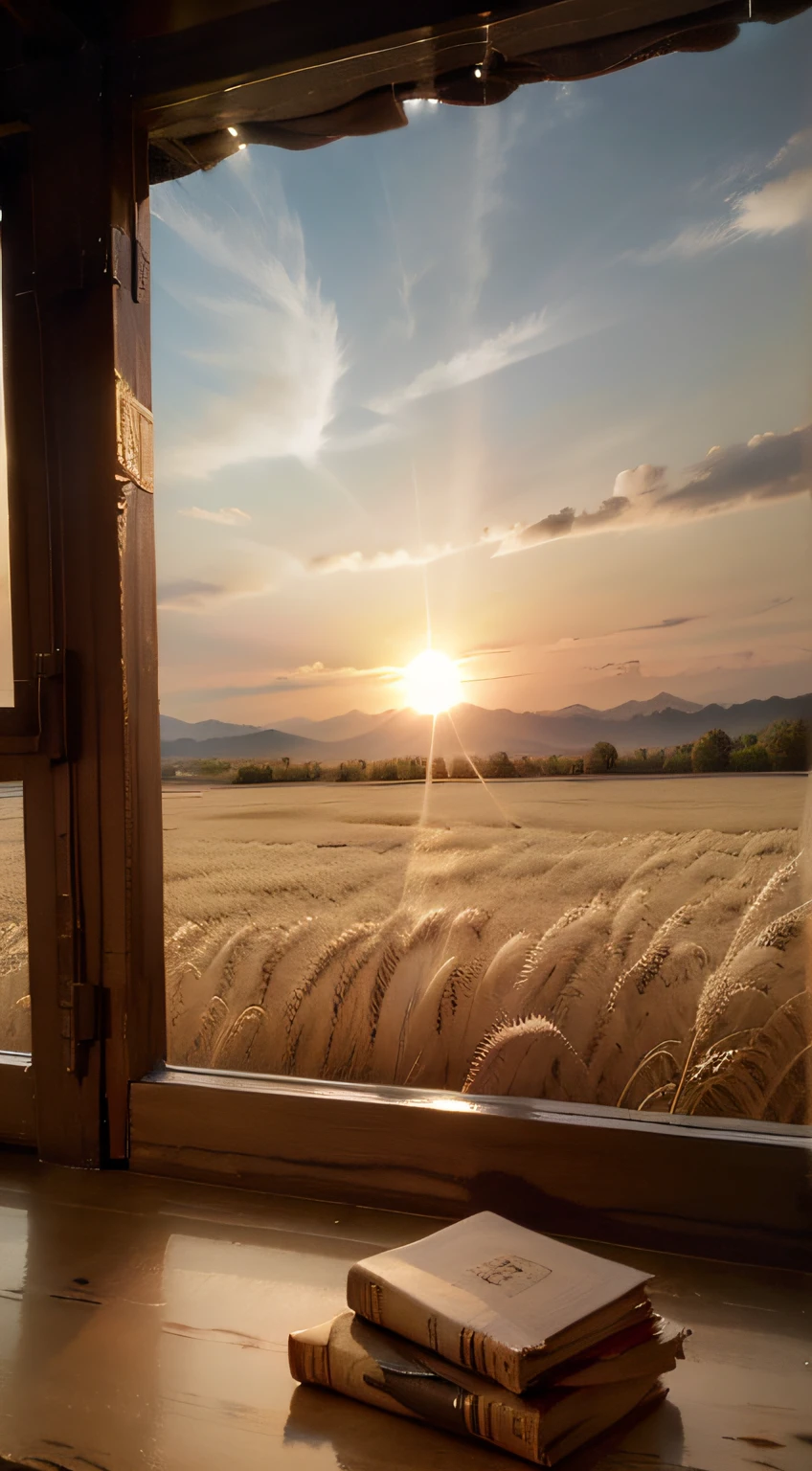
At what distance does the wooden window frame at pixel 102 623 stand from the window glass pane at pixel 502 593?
13 cm

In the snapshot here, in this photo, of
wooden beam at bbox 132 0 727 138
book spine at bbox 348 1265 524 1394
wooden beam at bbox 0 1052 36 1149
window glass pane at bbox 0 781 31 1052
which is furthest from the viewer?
window glass pane at bbox 0 781 31 1052

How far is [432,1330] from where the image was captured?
0.76m

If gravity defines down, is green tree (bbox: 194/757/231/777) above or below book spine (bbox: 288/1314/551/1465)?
above

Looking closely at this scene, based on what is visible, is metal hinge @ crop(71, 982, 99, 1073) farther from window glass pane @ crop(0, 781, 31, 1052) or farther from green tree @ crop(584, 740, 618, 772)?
green tree @ crop(584, 740, 618, 772)

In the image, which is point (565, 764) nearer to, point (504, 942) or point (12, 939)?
point (504, 942)

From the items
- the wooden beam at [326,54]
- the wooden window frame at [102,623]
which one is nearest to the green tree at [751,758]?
the wooden window frame at [102,623]

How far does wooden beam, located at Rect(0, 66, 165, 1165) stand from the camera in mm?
1312

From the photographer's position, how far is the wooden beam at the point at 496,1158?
1039 millimetres

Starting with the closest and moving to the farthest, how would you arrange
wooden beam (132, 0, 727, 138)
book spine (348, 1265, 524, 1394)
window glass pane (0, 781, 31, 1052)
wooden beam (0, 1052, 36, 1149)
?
book spine (348, 1265, 524, 1394)
wooden beam (132, 0, 727, 138)
wooden beam (0, 1052, 36, 1149)
window glass pane (0, 781, 31, 1052)

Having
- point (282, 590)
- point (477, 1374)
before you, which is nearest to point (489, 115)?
point (282, 590)

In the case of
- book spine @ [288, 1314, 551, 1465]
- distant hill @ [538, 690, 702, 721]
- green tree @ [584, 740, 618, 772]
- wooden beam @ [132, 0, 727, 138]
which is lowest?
book spine @ [288, 1314, 551, 1465]

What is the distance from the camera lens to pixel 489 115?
1356 millimetres

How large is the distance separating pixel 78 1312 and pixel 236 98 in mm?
1467

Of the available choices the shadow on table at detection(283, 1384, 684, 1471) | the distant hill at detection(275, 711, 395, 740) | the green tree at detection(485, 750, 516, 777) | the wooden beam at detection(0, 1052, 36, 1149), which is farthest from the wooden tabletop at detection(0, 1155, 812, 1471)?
the distant hill at detection(275, 711, 395, 740)
